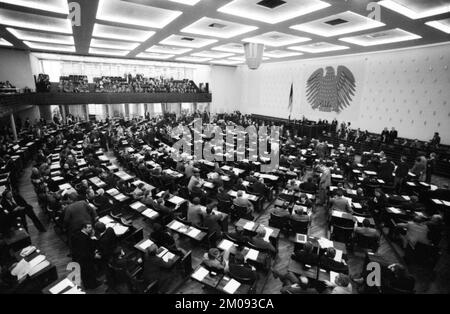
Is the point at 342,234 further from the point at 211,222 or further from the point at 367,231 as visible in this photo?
the point at 211,222

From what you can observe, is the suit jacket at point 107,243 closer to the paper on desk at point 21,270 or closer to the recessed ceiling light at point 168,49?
the paper on desk at point 21,270

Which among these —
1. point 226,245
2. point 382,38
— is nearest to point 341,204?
point 226,245

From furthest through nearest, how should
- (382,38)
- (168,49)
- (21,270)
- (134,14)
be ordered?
(168,49), (382,38), (134,14), (21,270)

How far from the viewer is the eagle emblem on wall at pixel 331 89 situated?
64.2 feet

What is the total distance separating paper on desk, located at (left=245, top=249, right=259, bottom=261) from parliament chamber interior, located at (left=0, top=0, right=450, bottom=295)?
2.0 inches

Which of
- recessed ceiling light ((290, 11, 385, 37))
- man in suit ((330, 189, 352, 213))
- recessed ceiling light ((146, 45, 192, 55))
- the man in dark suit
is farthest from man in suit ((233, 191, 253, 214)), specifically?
recessed ceiling light ((146, 45, 192, 55))

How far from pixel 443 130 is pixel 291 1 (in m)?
13.4

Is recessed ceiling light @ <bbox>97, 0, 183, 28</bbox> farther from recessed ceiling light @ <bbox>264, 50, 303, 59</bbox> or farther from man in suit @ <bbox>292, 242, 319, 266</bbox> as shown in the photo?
recessed ceiling light @ <bbox>264, 50, 303, 59</bbox>

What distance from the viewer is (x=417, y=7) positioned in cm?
816

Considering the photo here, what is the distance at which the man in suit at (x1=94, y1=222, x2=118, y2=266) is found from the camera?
5.32 m

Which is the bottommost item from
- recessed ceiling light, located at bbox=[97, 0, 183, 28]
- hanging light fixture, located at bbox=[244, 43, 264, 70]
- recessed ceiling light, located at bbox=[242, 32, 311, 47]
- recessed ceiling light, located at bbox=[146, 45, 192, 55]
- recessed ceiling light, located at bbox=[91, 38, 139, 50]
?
hanging light fixture, located at bbox=[244, 43, 264, 70]

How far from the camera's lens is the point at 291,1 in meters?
8.20

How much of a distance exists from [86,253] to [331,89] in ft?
70.6

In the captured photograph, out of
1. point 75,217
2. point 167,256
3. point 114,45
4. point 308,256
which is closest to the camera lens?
point 308,256
